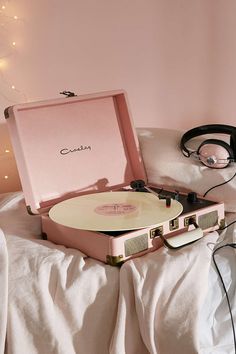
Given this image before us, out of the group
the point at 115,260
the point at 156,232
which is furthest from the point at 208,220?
the point at 115,260

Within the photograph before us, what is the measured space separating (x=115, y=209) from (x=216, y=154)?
0.33 meters

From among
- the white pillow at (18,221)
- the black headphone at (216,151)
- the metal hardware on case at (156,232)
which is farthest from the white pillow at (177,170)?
the white pillow at (18,221)

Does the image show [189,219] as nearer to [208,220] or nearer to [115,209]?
[208,220]

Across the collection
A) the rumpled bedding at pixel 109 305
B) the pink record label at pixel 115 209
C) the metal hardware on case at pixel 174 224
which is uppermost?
the pink record label at pixel 115 209

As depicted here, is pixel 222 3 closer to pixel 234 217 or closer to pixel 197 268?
pixel 234 217

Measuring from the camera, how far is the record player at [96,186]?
102cm

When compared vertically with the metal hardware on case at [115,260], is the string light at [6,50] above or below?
above

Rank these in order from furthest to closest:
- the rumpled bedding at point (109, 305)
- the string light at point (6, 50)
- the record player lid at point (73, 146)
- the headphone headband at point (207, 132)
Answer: the string light at point (6, 50), the headphone headband at point (207, 132), the record player lid at point (73, 146), the rumpled bedding at point (109, 305)

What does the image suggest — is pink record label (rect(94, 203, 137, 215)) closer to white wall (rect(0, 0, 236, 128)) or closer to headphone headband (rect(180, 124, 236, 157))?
headphone headband (rect(180, 124, 236, 157))

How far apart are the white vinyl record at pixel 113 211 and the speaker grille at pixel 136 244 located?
0.03 m

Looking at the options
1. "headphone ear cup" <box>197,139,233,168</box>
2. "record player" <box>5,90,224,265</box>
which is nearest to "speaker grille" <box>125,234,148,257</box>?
"record player" <box>5,90,224,265</box>

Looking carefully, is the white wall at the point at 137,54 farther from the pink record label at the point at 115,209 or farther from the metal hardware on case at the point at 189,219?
the metal hardware on case at the point at 189,219

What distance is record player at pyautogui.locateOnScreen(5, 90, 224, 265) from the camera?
1024mm

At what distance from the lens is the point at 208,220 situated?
114 cm
